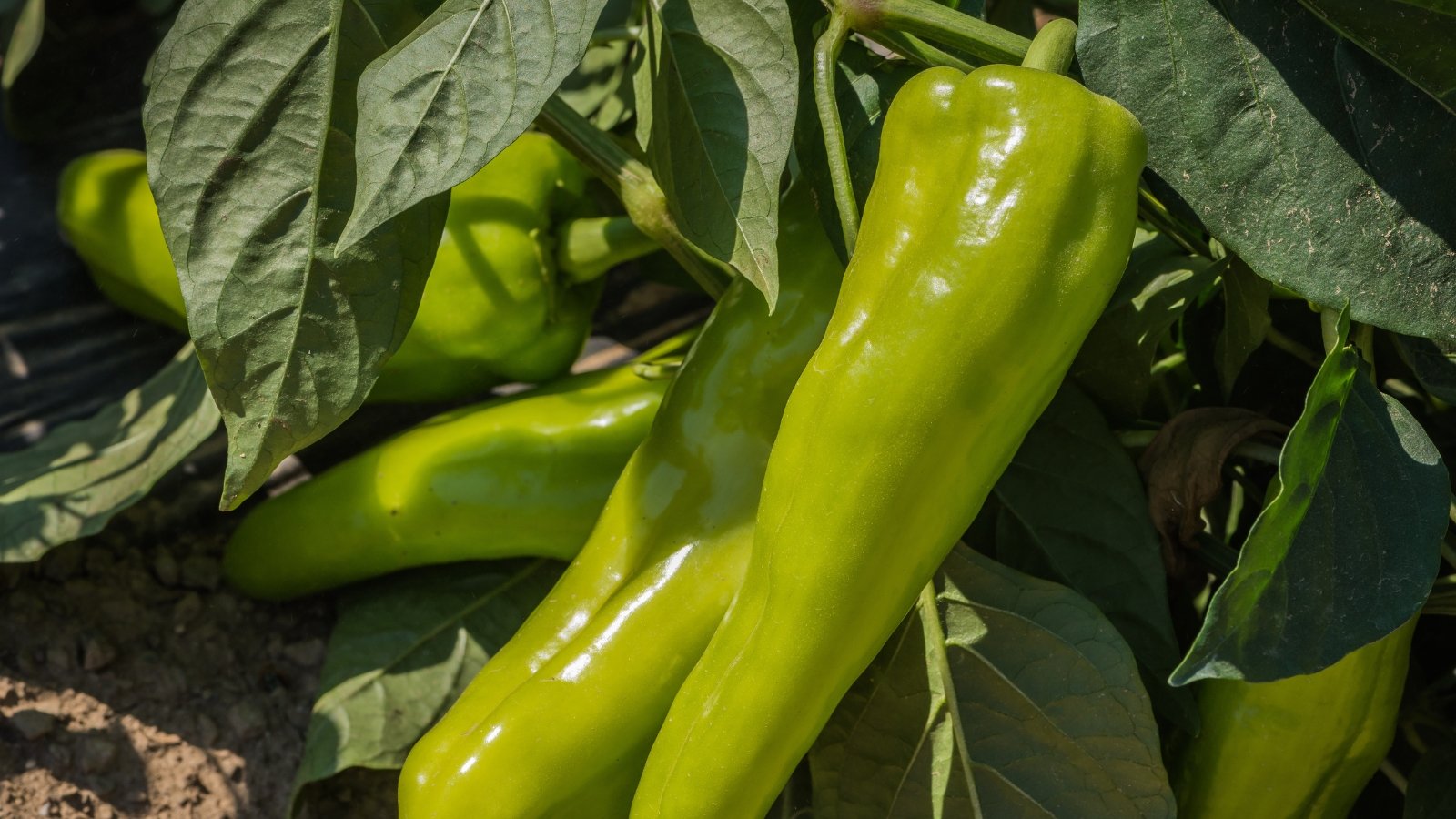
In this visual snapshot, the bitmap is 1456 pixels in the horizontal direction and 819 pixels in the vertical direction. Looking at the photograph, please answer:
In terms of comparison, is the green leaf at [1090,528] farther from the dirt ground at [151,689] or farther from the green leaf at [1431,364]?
the dirt ground at [151,689]

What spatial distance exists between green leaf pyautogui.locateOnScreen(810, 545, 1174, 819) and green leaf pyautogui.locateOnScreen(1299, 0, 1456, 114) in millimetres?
315

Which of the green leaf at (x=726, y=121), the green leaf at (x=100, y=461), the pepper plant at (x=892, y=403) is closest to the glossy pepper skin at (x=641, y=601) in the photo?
the pepper plant at (x=892, y=403)

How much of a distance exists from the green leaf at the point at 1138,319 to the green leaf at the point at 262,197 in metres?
0.43

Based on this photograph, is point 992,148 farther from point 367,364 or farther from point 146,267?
point 146,267

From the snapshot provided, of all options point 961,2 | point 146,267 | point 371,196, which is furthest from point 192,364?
point 961,2

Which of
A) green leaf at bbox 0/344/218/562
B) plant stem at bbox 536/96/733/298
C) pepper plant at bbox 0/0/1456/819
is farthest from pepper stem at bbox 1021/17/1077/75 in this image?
green leaf at bbox 0/344/218/562

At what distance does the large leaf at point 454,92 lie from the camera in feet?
1.64

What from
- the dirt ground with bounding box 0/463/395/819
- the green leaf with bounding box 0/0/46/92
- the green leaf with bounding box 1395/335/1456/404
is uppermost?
the green leaf with bounding box 0/0/46/92

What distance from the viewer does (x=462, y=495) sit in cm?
83

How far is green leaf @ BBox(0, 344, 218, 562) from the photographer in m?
0.81

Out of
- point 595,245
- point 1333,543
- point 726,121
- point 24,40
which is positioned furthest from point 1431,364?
point 24,40

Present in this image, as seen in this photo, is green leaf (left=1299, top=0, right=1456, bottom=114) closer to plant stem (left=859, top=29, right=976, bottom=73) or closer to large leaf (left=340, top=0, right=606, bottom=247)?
plant stem (left=859, top=29, right=976, bottom=73)

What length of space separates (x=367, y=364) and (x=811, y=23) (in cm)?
32

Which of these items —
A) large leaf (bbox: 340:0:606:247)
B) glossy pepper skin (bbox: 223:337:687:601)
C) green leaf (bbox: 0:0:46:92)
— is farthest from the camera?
green leaf (bbox: 0:0:46:92)
